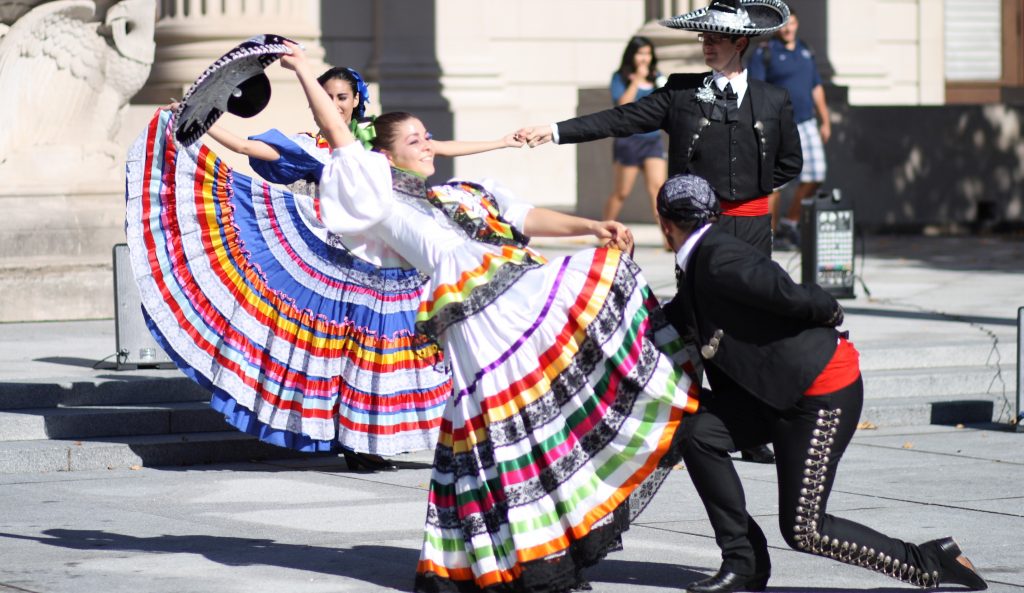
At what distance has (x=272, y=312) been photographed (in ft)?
28.1

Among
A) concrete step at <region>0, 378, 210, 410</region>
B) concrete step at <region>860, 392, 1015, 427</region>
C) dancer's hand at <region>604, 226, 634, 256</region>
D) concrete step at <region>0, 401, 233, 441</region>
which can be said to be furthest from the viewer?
concrete step at <region>860, 392, 1015, 427</region>

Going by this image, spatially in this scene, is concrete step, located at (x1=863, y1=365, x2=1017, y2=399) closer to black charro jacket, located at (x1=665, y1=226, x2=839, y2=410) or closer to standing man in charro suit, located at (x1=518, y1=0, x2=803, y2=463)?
standing man in charro suit, located at (x1=518, y1=0, x2=803, y2=463)

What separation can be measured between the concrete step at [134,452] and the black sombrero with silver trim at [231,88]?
273cm

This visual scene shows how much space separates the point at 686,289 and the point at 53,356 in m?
5.72

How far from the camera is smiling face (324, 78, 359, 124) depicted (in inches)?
348

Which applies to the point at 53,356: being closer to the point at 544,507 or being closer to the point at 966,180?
the point at 544,507

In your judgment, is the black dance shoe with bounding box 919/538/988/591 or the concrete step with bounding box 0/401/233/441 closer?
the black dance shoe with bounding box 919/538/988/591

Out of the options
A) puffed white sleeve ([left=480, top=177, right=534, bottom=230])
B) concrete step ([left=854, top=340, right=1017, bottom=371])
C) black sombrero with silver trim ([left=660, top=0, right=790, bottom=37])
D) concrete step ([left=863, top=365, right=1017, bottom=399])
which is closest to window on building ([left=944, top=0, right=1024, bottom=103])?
concrete step ([left=854, top=340, right=1017, bottom=371])

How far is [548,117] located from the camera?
2267cm

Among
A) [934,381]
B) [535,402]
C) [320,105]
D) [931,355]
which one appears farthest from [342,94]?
[931,355]

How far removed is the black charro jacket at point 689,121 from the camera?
8.10 m

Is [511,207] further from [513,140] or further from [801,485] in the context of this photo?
[801,485]

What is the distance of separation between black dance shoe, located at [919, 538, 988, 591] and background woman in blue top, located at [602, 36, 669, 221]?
31.9 ft

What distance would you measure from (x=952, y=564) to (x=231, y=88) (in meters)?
2.84
